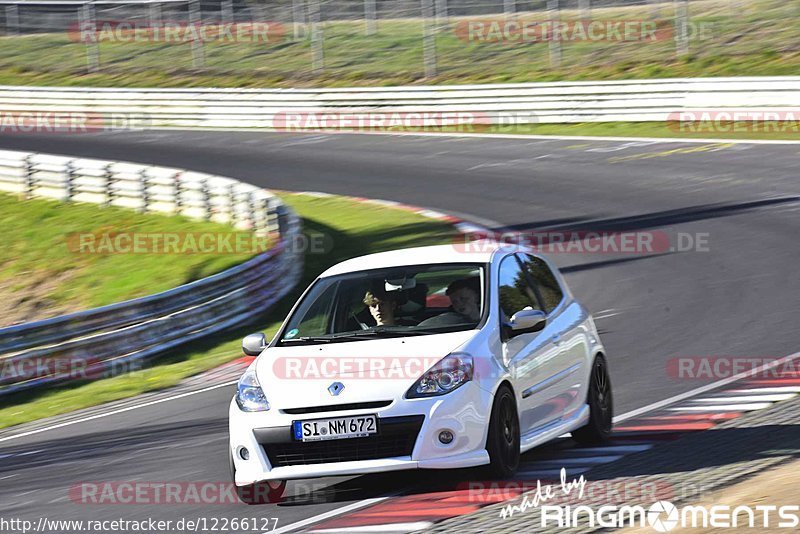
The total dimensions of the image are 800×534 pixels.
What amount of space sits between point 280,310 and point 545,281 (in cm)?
897

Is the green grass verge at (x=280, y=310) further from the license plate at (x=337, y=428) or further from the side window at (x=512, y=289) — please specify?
the license plate at (x=337, y=428)

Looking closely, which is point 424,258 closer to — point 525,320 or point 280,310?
point 525,320

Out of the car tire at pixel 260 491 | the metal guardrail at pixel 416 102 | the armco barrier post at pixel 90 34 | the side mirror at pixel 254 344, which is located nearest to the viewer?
the car tire at pixel 260 491

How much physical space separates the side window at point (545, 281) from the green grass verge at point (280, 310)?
592 centimetres

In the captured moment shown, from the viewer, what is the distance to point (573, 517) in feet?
22.7

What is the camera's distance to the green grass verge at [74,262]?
20.9 m

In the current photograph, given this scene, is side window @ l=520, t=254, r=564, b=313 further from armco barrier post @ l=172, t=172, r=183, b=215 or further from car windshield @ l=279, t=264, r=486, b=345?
armco barrier post @ l=172, t=172, r=183, b=215

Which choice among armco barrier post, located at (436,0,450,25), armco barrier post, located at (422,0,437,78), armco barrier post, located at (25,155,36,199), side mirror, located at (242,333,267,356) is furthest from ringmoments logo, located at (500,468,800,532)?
armco barrier post, located at (436,0,450,25)

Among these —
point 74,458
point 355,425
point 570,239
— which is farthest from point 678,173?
point 355,425

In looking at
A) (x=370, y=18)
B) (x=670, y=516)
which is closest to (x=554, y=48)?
(x=370, y=18)

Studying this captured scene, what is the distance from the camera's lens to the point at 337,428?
7.59 m

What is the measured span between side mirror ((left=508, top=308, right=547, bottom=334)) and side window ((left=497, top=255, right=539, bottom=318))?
20 centimetres

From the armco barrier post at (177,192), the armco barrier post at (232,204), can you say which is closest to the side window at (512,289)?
the armco barrier post at (232,204)

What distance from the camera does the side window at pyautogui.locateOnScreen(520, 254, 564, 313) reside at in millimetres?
9133
